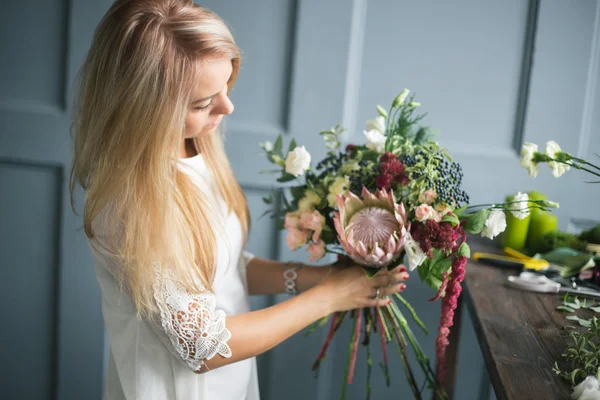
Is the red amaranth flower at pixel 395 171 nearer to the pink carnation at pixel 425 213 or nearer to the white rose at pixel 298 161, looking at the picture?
the pink carnation at pixel 425 213

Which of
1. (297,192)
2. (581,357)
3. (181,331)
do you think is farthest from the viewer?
(297,192)

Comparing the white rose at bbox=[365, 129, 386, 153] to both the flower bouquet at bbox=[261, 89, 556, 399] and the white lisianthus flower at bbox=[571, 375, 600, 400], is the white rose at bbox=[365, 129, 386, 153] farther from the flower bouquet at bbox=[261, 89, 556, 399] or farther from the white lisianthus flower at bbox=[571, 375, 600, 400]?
the white lisianthus flower at bbox=[571, 375, 600, 400]

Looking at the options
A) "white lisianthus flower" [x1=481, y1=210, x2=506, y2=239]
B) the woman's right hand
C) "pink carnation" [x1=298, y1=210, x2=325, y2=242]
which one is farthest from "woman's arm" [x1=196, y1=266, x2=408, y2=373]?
"white lisianthus flower" [x1=481, y1=210, x2=506, y2=239]

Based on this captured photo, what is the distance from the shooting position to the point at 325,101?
164 centimetres

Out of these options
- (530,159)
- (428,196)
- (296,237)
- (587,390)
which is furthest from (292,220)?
(587,390)

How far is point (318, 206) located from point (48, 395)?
1.27m

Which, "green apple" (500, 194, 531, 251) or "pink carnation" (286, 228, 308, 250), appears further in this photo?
"green apple" (500, 194, 531, 251)

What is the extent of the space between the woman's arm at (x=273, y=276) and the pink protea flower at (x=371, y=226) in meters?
0.27

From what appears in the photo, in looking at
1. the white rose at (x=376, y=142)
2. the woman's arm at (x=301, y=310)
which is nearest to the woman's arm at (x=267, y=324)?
the woman's arm at (x=301, y=310)

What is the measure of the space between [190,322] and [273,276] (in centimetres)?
40

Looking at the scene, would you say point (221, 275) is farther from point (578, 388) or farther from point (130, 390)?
point (578, 388)

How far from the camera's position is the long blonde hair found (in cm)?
99

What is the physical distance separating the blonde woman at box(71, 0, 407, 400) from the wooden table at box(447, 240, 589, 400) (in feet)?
0.66

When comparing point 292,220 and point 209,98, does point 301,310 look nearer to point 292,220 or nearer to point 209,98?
point 292,220
